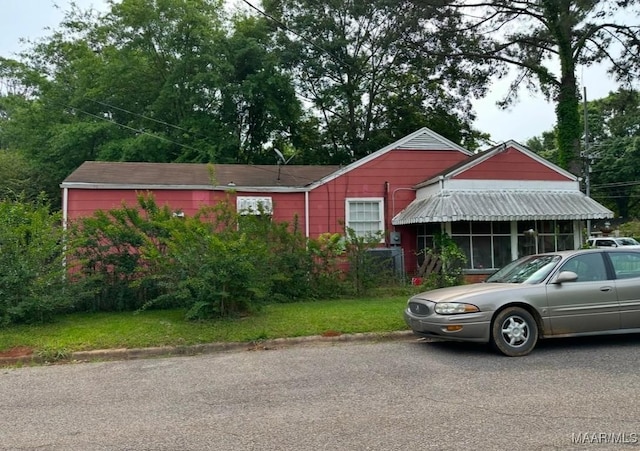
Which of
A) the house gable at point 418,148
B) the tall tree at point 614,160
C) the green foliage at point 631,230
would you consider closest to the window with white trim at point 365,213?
the house gable at point 418,148

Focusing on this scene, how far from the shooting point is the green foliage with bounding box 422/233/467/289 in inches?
486

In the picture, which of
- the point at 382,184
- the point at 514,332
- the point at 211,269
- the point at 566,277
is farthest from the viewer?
the point at 382,184

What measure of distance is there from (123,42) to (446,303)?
94.0 feet

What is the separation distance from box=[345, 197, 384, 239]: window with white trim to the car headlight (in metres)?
8.84

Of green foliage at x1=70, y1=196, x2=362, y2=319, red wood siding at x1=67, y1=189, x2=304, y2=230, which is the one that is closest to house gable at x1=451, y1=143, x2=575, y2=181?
red wood siding at x1=67, y1=189, x2=304, y2=230

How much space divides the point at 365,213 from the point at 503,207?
14.3 ft

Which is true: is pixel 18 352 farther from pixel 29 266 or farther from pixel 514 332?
pixel 514 332

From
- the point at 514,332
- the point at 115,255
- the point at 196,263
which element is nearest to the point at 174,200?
the point at 115,255

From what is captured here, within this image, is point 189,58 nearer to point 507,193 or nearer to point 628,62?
point 507,193

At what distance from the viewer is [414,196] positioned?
16.0m

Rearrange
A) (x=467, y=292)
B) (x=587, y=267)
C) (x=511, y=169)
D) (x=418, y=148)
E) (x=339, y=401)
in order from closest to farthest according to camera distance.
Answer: (x=339, y=401), (x=467, y=292), (x=587, y=267), (x=511, y=169), (x=418, y=148)

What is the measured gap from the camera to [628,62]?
2041cm

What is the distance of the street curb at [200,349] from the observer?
7.13 meters

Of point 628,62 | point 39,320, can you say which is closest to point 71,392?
point 39,320
